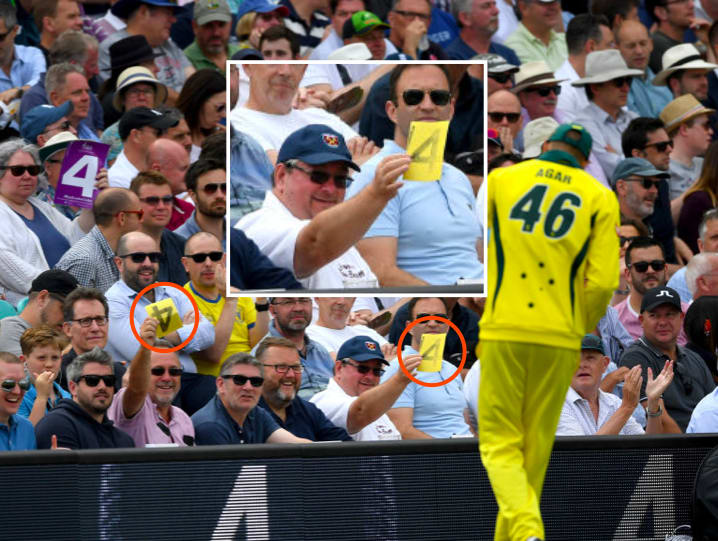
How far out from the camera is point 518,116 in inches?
449

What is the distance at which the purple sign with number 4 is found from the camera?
9195 millimetres

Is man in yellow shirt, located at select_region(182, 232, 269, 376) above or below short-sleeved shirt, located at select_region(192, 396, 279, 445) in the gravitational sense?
above

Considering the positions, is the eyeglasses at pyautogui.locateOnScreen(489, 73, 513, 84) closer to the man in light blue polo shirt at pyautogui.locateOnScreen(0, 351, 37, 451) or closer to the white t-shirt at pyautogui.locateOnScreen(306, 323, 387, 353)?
the white t-shirt at pyautogui.locateOnScreen(306, 323, 387, 353)

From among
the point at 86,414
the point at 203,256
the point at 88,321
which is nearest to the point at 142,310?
the point at 88,321

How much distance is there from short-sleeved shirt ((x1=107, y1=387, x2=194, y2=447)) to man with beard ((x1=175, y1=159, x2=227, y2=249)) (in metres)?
1.71

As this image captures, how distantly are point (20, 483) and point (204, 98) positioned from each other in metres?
4.89

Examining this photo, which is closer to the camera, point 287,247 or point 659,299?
point 287,247

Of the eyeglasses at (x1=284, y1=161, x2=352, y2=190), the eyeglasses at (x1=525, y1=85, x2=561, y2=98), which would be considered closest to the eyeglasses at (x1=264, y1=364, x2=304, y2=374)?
the eyeglasses at (x1=284, y1=161, x2=352, y2=190)

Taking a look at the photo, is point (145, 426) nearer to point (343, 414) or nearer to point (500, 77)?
point (343, 414)

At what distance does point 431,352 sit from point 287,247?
1217 mm

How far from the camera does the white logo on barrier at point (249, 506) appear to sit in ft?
21.7

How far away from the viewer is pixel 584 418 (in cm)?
865

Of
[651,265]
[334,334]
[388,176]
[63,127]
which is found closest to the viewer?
[388,176]

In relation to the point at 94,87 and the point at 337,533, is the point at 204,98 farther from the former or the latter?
the point at 337,533
